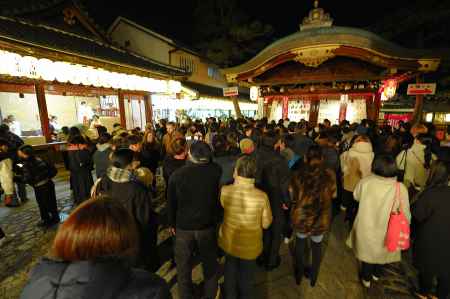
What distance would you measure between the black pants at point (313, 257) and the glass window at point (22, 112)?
13465 millimetres

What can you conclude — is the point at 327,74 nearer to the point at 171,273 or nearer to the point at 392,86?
the point at 392,86

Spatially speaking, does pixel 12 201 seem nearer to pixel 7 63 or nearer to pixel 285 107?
pixel 7 63

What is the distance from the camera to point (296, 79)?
11148 millimetres

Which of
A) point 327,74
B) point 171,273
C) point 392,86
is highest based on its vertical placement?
point 327,74

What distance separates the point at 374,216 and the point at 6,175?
7.45 meters

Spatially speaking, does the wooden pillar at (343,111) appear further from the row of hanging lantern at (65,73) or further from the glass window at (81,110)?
the glass window at (81,110)

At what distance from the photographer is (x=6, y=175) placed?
5.16 metres

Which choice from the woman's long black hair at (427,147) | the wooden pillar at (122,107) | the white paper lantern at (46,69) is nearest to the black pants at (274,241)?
the woman's long black hair at (427,147)

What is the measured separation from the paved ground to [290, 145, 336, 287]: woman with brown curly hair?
2.21 ft

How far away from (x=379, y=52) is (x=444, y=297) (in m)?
7.81

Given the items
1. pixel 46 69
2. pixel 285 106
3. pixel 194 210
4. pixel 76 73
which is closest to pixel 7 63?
pixel 46 69

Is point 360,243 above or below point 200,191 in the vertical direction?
below

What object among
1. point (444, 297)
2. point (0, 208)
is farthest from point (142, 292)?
point (0, 208)

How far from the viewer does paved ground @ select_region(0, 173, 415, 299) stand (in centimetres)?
306
